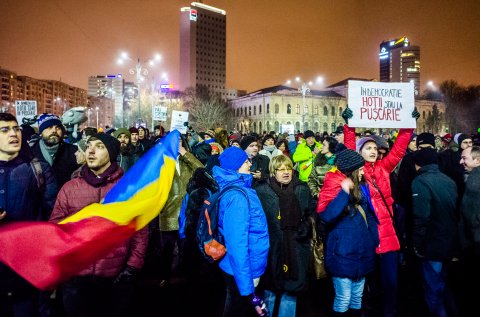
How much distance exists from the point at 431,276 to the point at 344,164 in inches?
68.1

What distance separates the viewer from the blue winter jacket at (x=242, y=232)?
3.35 metres

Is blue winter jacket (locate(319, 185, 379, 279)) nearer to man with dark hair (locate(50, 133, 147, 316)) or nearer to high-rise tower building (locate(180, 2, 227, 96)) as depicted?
man with dark hair (locate(50, 133, 147, 316))

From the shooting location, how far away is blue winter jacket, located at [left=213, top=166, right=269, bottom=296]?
11.0 feet

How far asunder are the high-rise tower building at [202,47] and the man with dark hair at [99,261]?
15345 cm

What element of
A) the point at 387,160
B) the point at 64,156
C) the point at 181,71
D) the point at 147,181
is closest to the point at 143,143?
the point at 64,156

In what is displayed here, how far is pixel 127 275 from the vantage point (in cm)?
333

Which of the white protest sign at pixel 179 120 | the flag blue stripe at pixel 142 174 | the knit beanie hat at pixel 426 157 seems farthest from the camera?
the white protest sign at pixel 179 120

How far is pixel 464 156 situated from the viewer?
479 cm

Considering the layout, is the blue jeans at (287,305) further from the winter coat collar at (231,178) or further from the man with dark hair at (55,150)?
the man with dark hair at (55,150)

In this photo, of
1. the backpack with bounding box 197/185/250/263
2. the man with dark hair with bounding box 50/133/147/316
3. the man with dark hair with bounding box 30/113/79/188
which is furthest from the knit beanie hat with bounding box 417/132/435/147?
the man with dark hair with bounding box 30/113/79/188

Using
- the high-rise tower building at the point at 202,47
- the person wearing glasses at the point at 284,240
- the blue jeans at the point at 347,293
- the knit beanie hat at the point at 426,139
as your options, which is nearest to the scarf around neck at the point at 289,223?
the person wearing glasses at the point at 284,240

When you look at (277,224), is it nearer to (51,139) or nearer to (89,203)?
(89,203)

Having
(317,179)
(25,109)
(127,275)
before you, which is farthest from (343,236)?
(25,109)

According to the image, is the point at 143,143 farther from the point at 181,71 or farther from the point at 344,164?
the point at 181,71
